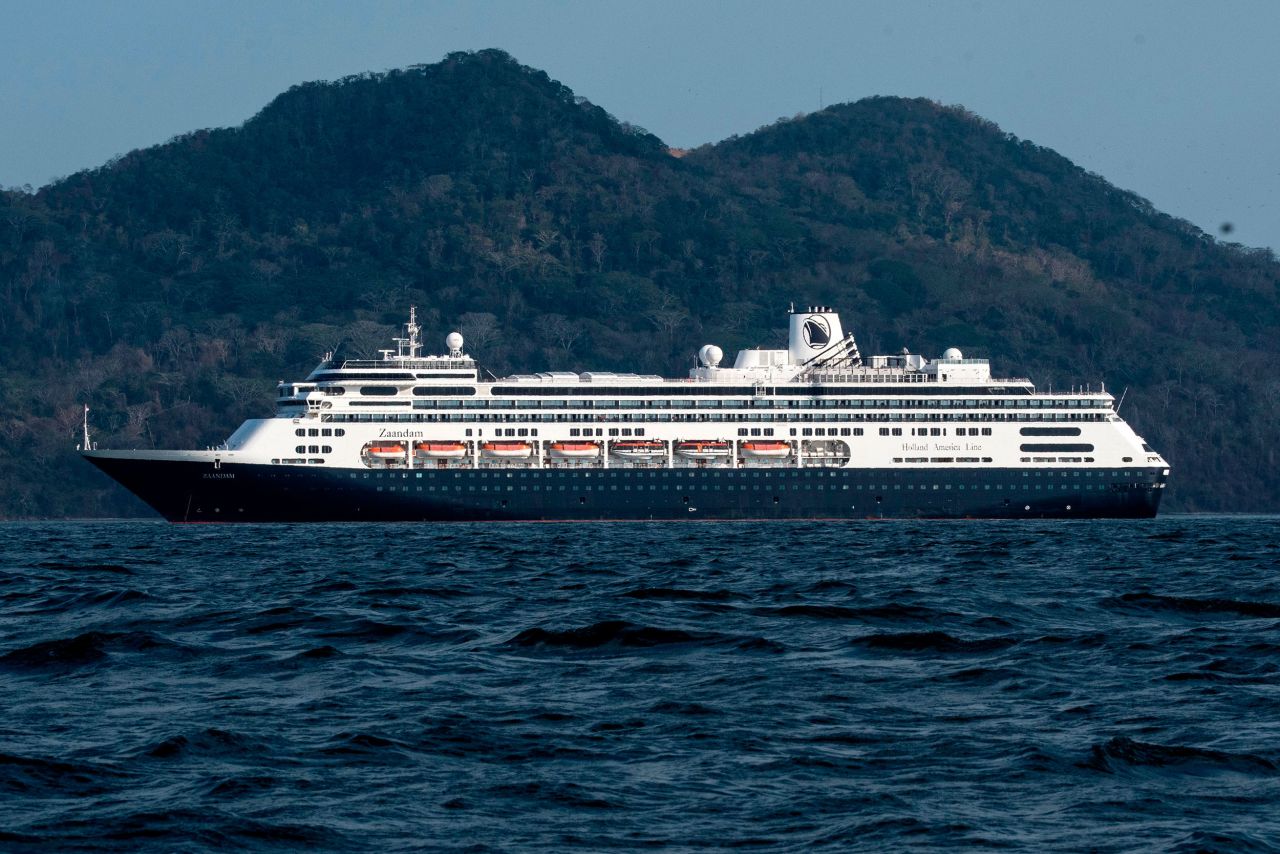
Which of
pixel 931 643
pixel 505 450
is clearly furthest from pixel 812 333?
pixel 931 643

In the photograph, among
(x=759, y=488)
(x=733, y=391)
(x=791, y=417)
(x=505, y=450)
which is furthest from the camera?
(x=733, y=391)

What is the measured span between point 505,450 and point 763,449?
577 inches

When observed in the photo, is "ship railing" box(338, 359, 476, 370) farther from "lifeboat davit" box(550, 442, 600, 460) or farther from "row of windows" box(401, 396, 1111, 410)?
"lifeboat davit" box(550, 442, 600, 460)

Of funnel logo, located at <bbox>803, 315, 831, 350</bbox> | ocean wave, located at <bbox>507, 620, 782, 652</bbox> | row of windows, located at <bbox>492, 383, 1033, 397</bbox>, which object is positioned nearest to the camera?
ocean wave, located at <bbox>507, 620, 782, 652</bbox>

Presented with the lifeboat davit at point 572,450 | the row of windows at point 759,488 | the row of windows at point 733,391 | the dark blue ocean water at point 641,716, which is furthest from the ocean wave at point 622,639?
the row of windows at point 733,391

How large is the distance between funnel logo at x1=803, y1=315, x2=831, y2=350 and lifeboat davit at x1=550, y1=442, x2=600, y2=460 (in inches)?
704

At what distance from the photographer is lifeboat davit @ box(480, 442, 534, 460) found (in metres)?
93.8

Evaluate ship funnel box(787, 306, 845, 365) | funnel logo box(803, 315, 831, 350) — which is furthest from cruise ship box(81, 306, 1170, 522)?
funnel logo box(803, 315, 831, 350)

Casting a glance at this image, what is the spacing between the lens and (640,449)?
313 feet

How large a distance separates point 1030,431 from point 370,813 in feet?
280

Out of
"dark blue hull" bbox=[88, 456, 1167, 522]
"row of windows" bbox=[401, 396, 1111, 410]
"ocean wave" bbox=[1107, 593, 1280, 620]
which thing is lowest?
"ocean wave" bbox=[1107, 593, 1280, 620]

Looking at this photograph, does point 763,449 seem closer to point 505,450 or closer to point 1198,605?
point 505,450

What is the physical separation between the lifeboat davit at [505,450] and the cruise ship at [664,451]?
97mm

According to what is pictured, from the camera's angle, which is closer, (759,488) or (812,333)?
(759,488)
